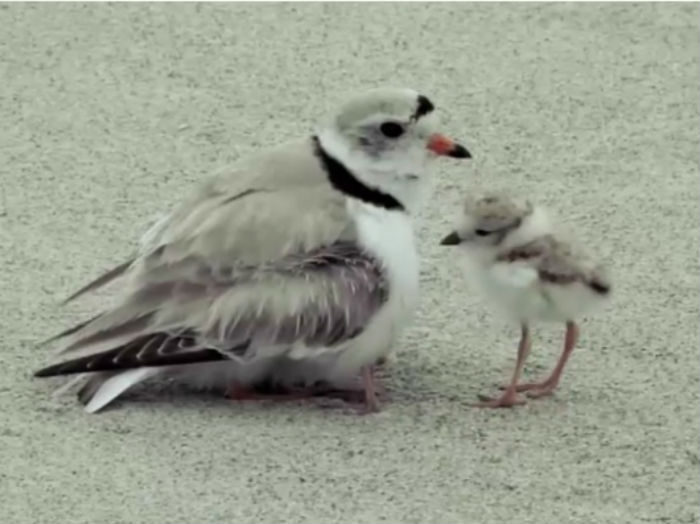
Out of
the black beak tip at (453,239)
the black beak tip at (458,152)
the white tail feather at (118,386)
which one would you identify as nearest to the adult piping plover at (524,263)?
the black beak tip at (453,239)

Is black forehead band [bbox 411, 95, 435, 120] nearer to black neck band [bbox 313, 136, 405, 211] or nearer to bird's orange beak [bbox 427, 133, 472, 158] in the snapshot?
bird's orange beak [bbox 427, 133, 472, 158]

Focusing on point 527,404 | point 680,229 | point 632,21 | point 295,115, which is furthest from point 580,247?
point 632,21

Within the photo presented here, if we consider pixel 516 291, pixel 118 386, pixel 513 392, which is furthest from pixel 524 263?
pixel 118 386

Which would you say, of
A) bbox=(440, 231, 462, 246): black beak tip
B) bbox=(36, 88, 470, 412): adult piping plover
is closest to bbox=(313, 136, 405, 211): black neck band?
bbox=(36, 88, 470, 412): adult piping plover

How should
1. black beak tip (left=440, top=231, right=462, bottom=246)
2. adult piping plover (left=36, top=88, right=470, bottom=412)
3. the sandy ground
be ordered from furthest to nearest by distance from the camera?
black beak tip (left=440, top=231, right=462, bottom=246), adult piping plover (left=36, top=88, right=470, bottom=412), the sandy ground

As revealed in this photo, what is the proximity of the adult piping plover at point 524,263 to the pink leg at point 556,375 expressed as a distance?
6cm

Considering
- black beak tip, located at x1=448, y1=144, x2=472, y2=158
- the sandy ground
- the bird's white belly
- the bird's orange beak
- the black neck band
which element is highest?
the bird's orange beak

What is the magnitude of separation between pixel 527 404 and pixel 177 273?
70cm

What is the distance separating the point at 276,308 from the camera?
165 inches

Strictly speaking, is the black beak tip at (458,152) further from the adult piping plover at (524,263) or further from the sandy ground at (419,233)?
the sandy ground at (419,233)

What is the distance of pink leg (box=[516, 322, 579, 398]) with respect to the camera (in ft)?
14.3

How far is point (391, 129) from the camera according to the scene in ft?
14.2

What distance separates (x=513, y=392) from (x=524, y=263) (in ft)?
0.81

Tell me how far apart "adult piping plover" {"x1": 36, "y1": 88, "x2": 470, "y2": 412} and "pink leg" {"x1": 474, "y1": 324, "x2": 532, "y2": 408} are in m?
0.22
